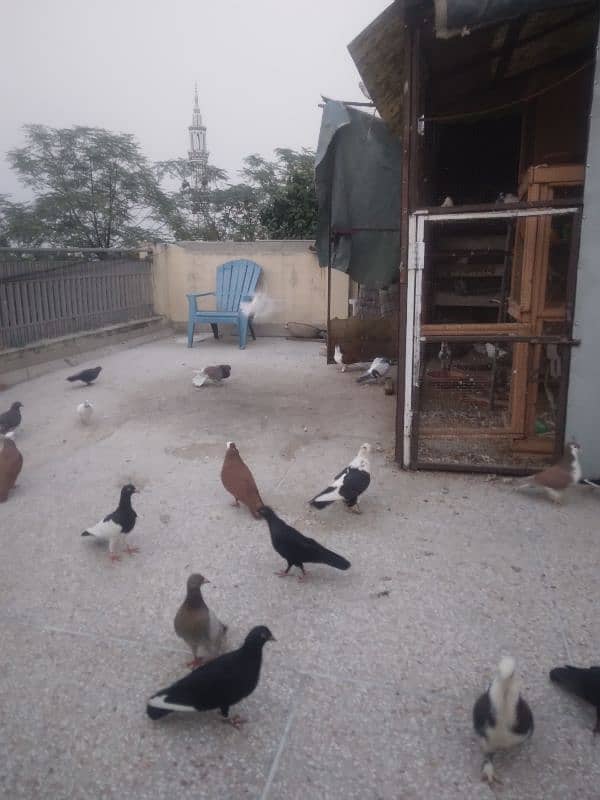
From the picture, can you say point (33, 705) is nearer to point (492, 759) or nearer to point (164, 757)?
point (164, 757)

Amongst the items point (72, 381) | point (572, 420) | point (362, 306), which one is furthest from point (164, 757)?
point (362, 306)

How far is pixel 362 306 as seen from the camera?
818cm

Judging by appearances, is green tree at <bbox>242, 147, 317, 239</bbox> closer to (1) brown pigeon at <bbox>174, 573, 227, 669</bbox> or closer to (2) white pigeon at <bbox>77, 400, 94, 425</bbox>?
(2) white pigeon at <bbox>77, 400, 94, 425</bbox>

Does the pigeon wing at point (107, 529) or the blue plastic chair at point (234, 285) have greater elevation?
the blue plastic chair at point (234, 285)

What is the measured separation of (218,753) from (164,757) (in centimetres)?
17

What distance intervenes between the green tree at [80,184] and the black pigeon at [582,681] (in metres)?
16.9

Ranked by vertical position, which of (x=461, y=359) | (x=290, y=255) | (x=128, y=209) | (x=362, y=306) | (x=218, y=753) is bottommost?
(x=218, y=753)

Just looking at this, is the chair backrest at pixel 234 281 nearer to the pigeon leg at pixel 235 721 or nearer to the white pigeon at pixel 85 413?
the white pigeon at pixel 85 413

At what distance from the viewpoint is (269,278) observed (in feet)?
33.1

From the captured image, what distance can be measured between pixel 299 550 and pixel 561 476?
1739 millimetres

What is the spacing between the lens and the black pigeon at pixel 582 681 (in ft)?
6.10

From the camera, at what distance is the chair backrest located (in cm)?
982

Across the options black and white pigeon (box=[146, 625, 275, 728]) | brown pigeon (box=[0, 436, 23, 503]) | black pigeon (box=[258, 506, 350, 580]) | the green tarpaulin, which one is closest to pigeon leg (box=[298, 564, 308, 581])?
black pigeon (box=[258, 506, 350, 580])

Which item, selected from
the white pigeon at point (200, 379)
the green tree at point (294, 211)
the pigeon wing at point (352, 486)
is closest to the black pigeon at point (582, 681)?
the pigeon wing at point (352, 486)
